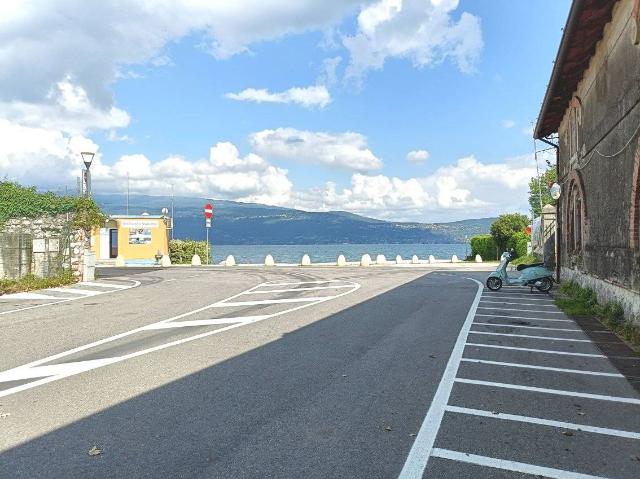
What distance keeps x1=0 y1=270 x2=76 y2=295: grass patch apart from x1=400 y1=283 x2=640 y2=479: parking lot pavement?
15159mm

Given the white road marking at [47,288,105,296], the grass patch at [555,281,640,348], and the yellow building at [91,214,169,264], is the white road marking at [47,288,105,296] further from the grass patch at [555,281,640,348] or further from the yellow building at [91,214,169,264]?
the yellow building at [91,214,169,264]

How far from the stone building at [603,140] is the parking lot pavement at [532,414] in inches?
105

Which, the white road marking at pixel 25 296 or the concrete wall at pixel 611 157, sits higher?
the concrete wall at pixel 611 157

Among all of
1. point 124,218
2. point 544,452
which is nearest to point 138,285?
point 544,452

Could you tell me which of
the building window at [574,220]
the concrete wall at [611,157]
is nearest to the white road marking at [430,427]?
the concrete wall at [611,157]

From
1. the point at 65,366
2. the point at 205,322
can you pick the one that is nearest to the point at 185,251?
the point at 205,322

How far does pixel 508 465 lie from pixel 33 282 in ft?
61.1

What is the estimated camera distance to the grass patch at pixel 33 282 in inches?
672

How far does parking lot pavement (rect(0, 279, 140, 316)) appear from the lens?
45.0 feet

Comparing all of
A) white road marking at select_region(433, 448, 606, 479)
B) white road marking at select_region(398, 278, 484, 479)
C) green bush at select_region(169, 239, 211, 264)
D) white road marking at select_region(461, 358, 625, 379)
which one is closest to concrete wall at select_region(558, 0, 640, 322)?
white road marking at select_region(461, 358, 625, 379)

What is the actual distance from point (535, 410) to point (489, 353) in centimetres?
260

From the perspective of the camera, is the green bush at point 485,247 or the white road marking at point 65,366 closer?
the white road marking at point 65,366

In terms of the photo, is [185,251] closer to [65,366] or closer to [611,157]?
[611,157]

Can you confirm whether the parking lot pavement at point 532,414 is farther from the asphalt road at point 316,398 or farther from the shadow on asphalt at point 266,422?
the shadow on asphalt at point 266,422
